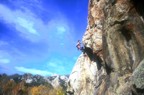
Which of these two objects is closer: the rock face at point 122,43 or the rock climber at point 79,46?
the rock face at point 122,43

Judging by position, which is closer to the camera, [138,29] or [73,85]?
[138,29]

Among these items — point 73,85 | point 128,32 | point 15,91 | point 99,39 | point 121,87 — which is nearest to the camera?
point 121,87

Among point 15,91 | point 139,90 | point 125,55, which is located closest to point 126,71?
point 125,55

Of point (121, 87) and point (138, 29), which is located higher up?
point (138, 29)

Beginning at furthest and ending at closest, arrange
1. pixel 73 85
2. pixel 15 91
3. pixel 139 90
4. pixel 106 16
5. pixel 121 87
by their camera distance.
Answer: pixel 15 91, pixel 73 85, pixel 106 16, pixel 121 87, pixel 139 90

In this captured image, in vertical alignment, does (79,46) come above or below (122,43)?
above

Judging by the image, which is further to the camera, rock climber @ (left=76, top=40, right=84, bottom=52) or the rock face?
rock climber @ (left=76, top=40, right=84, bottom=52)

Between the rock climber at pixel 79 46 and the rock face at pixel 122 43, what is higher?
the rock climber at pixel 79 46

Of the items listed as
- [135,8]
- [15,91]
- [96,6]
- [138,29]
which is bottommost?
[138,29]

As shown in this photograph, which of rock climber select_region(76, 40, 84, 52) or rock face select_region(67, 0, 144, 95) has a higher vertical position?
rock climber select_region(76, 40, 84, 52)

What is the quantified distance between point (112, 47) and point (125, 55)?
60.9 inches

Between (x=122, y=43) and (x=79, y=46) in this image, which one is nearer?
(x=122, y=43)

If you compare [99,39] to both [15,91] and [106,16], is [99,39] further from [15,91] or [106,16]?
[15,91]

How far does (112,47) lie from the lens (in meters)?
22.9
